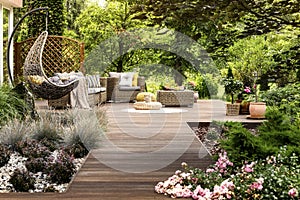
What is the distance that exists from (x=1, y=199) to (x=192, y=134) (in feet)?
13.1

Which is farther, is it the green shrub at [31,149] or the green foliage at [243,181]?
the green shrub at [31,149]

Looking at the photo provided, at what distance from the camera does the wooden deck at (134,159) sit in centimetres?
402

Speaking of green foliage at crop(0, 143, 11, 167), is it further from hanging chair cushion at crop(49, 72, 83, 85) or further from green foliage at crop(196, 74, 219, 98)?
green foliage at crop(196, 74, 219, 98)

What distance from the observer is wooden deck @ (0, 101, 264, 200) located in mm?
4023

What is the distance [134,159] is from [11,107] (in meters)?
2.42

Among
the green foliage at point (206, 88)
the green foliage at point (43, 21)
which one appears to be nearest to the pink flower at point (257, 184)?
the green foliage at point (43, 21)

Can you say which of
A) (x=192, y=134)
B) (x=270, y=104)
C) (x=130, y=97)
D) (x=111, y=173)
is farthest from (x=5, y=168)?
(x=130, y=97)

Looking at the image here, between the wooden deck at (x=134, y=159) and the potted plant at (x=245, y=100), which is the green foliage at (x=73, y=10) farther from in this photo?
the wooden deck at (x=134, y=159)

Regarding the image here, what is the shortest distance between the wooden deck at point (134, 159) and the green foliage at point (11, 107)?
4.14 ft

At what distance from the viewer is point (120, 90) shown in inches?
522

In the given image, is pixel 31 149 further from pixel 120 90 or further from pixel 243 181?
pixel 120 90

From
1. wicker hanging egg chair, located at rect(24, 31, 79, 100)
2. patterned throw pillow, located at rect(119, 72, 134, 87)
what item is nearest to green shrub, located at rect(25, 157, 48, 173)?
wicker hanging egg chair, located at rect(24, 31, 79, 100)

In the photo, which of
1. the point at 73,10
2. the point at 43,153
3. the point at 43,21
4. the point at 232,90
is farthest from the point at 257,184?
the point at 73,10

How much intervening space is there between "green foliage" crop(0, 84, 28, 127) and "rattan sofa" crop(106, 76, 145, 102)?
18.4 feet
